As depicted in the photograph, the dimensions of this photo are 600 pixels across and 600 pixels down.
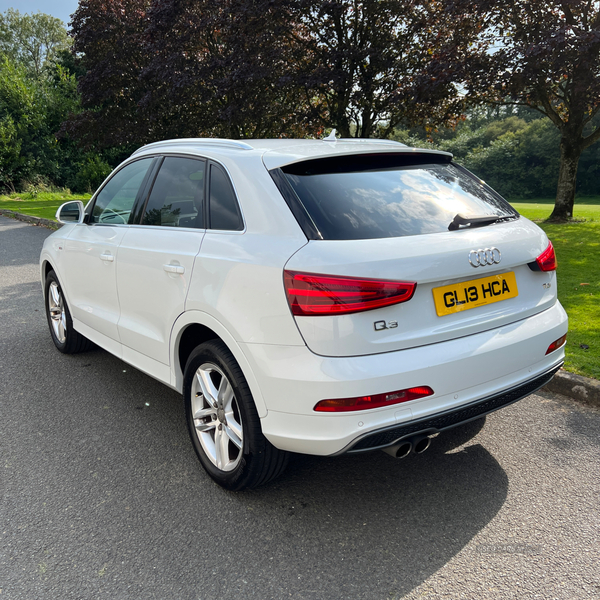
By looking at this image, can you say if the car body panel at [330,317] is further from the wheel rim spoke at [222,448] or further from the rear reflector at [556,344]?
the wheel rim spoke at [222,448]

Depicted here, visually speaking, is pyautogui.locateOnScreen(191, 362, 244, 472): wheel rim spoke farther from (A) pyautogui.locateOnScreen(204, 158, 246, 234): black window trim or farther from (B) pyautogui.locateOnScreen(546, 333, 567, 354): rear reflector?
(B) pyautogui.locateOnScreen(546, 333, 567, 354): rear reflector

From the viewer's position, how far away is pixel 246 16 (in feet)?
42.8

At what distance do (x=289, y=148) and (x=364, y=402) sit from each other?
1.49 m

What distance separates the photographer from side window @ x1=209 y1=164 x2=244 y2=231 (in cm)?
286

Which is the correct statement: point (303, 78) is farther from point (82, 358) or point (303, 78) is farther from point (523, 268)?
point (523, 268)

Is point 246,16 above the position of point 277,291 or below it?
above

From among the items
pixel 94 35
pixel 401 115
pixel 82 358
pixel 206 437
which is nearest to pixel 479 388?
pixel 206 437

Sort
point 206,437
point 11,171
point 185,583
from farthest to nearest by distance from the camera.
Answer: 1. point 11,171
2. point 206,437
3. point 185,583

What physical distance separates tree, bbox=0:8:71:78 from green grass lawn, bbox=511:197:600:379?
206 feet

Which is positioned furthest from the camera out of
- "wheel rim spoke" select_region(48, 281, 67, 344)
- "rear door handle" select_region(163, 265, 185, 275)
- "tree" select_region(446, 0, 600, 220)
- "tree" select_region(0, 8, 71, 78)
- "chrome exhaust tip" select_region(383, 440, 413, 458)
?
"tree" select_region(0, 8, 71, 78)

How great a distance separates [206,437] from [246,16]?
490 inches

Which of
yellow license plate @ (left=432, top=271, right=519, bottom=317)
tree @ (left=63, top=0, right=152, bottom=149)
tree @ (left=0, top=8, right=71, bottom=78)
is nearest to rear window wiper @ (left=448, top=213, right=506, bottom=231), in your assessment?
yellow license plate @ (left=432, top=271, right=519, bottom=317)

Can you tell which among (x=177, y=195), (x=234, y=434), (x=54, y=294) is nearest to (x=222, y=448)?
(x=234, y=434)

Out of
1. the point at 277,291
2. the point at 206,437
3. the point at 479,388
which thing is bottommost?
the point at 206,437
